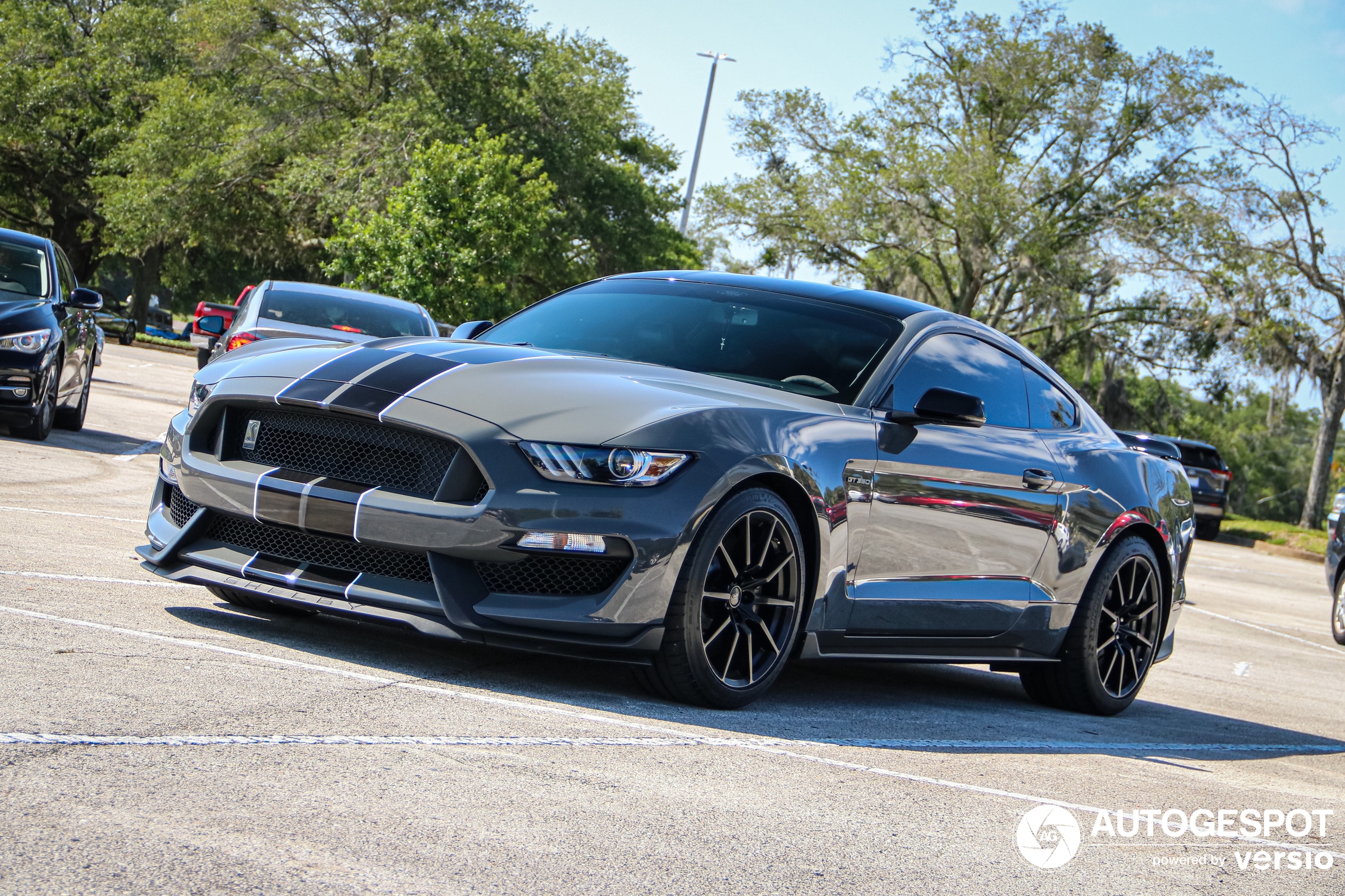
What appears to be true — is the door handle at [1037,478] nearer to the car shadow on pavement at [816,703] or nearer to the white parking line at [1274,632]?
the car shadow on pavement at [816,703]

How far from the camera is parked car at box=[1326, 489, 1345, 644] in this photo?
38.8 ft

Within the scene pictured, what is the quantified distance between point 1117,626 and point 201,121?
3840cm

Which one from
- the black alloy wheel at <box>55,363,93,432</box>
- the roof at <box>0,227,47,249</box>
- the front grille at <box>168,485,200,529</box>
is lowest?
the black alloy wheel at <box>55,363,93,432</box>

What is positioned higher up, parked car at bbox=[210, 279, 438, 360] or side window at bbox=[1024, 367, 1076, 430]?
side window at bbox=[1024, 367, 1076, 430]

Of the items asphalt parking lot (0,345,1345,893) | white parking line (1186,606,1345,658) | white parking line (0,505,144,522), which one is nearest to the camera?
asphalt parking lot (0,345,1345,893)

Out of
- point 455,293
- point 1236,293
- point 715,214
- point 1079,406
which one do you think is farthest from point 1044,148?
point 1079,406

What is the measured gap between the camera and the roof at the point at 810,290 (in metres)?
5.78

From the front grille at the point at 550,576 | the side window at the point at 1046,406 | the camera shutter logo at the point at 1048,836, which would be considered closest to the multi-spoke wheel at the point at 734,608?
the front grille at the point at 550,576

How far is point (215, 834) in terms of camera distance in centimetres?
262

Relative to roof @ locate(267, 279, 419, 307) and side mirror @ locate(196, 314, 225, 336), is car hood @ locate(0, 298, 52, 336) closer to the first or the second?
side mirror @ locate(196, 314, 225, 336)

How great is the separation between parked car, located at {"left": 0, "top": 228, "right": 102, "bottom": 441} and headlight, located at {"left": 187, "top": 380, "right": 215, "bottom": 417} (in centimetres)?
613

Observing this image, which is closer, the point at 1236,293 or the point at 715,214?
the point at 1236,293

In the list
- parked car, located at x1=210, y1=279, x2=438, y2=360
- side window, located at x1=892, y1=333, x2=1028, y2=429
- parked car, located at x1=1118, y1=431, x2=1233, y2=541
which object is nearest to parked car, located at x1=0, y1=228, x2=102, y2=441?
parked car, located at x1=210, y1=279, x2=438, y2=360

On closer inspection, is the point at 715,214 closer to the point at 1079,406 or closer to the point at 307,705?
the point at 1079,406
